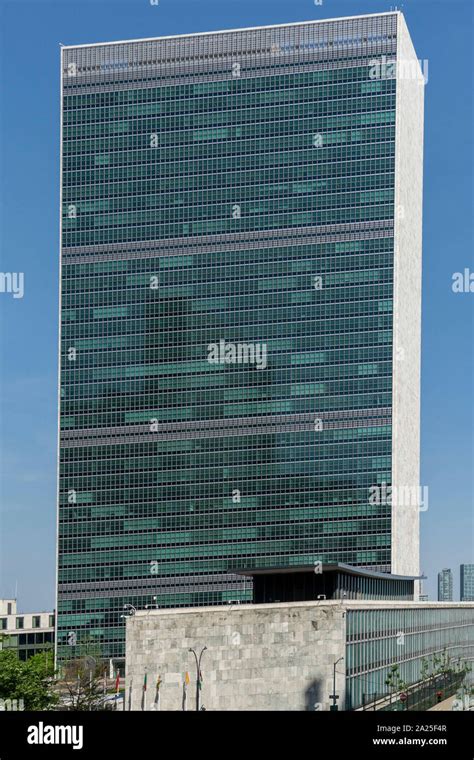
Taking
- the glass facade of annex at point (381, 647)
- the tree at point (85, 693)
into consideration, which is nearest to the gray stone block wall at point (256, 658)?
the glass facade of annex at point (381, 647)

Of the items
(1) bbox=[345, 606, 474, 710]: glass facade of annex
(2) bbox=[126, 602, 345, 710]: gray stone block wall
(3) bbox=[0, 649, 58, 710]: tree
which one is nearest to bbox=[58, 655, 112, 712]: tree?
(3) bbox=[0, 649, 58, 710]: tree

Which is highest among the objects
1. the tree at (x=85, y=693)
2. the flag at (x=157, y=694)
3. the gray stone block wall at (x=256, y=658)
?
the gray stone block wall at (x=256, y=658)

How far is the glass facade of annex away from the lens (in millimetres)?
128375

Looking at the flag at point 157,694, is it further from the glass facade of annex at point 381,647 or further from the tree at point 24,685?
the glass facade of annex at point 381,647

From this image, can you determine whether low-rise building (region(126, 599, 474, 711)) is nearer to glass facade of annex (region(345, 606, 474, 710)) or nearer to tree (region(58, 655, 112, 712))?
glass facade of annex (region(345, 606, 474, 710))

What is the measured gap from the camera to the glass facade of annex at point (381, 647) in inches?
5054

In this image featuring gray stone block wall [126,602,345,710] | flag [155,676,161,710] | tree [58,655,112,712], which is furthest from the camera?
tree [58,655,112,712]

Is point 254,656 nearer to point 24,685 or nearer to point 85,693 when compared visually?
point 24,685

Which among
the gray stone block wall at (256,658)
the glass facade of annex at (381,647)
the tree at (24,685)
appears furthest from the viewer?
the glass facade of annex at (381,647)

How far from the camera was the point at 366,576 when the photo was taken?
169 meters

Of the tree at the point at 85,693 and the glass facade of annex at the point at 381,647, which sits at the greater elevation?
the glass facade of annex at the point at 381,647
